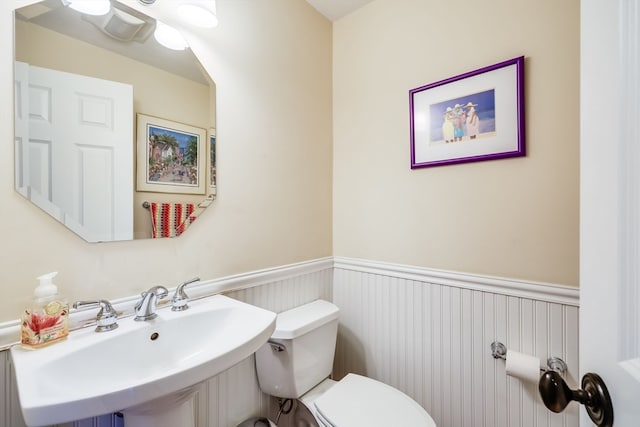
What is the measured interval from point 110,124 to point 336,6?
1.38 meters

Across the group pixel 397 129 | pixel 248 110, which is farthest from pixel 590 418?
pixel 248 110

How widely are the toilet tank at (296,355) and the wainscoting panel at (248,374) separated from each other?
0.07 m

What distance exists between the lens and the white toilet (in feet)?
3.54

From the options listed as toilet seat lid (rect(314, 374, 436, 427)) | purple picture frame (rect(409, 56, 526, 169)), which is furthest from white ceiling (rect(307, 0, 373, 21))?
toilet seat lid (rect(314, 374, 436, 427))

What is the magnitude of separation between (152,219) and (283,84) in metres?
0.93

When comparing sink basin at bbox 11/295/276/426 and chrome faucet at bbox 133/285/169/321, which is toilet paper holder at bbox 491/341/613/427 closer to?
sink basin at bbox 11/295/276/426

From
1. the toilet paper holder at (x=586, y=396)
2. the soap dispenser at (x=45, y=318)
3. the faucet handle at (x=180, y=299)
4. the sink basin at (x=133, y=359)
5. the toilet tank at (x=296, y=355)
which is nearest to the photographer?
the toilet paper holder at (x=586, y=396)

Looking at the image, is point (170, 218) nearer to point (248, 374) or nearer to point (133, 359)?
point (133, 359)

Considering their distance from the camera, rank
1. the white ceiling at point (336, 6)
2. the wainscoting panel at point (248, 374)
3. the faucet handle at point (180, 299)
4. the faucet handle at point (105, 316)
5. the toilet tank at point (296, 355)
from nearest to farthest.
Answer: the faucet handle at point (105, 316) → the faucet handle at point (180, 299) → the wainscoting panel at point (248, 374) → the toilet tank at point (296, 355) → the white ceiling at point (336, 6)

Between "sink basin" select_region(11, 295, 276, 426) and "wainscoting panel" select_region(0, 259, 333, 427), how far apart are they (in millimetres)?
179

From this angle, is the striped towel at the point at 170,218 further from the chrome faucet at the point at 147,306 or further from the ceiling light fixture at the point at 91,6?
the ceiling light fixture at the point at 91,6

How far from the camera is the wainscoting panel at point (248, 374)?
1.14 meters

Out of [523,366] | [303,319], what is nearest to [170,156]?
[303,319]

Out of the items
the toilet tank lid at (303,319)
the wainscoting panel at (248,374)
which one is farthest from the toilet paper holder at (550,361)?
the wainscoting panel at (248,374)
